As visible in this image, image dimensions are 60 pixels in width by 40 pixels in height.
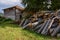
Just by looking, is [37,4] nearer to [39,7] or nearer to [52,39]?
[39,7]

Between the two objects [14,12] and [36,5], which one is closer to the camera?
[36,5]

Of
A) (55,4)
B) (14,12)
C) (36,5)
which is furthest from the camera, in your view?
(14,12)

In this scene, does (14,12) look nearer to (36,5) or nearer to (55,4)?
(36,5)

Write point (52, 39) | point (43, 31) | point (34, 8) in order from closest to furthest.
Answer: point (52, 39) < point (43, 31) < point (34, 8)

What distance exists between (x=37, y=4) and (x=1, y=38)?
44.1ft

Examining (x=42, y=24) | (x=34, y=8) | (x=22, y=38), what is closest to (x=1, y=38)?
(x=22, y=38)

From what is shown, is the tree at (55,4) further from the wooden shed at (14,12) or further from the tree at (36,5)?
the wooden shed at (14,12)

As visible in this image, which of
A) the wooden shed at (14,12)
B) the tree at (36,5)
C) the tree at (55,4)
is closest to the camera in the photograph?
the tree at (55,4)

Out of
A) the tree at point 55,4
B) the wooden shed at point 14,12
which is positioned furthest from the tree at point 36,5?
the wooden shed at point 14,12

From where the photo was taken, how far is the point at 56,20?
14586mm

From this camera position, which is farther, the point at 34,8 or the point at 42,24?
the point at 34,8

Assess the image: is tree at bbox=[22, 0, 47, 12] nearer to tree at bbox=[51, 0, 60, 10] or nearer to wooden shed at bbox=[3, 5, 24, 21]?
tree at bbox=[51, 0, 60, 10]

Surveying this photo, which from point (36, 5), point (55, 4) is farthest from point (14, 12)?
point (55, 4)

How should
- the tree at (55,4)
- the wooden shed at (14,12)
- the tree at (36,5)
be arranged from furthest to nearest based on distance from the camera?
the wooden shed at (14,12), the tree at (36,5), the tree at (55,4)
